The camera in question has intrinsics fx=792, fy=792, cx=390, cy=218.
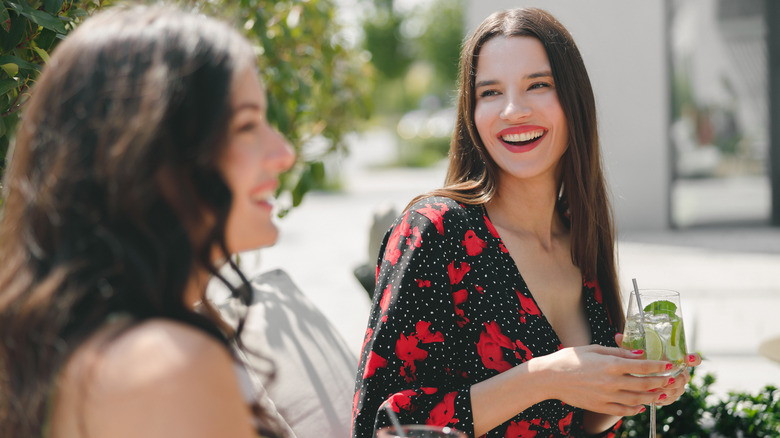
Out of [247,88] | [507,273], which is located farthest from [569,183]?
[247,88]

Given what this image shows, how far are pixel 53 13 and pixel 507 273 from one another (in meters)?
1.31

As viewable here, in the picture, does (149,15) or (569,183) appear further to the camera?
(569,183)

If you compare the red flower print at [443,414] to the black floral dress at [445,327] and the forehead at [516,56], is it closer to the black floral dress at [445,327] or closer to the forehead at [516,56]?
the black floral dress at [445,327]

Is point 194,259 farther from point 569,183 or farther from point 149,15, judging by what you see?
point 569,183

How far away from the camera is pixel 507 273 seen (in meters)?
2.14

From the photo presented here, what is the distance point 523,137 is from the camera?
2236mm

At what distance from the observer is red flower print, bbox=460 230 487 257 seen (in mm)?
2084

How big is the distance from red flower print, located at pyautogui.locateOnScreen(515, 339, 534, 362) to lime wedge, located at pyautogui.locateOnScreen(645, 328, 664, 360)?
333 mm

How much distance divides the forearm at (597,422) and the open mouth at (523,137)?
796 millimetres

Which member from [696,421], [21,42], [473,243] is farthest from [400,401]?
[696,421]

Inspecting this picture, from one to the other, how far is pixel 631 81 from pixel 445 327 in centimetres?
848

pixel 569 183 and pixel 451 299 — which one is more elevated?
pixel 569 183

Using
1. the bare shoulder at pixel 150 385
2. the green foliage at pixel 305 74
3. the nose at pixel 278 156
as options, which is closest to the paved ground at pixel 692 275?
the green foliage at pixel 305 74

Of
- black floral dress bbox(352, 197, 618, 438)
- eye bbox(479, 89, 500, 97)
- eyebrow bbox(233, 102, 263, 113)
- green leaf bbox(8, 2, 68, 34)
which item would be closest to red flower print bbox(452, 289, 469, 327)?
black floral dress bbox(352, 197, 618, 438)
